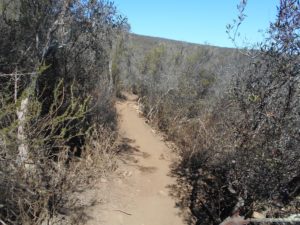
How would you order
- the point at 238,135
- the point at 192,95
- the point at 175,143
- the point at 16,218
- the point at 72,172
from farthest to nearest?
the point at 192,95 < the point at 175,143 < the point at 72,172 < the point at 238,135 < the point at 16,218

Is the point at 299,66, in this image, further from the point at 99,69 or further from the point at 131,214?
the point at 99,69

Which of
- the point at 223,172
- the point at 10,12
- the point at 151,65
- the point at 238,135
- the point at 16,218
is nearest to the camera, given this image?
the point at 16,218

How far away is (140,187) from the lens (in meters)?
7.53

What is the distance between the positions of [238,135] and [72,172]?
293 cm

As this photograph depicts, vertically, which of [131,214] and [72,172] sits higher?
[72,172]

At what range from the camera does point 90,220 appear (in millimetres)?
5816

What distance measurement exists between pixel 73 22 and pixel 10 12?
1.83m

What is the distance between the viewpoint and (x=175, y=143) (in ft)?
33.2

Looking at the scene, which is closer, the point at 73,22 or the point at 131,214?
the point at 131,214

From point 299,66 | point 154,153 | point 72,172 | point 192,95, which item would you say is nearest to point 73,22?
point 72,172

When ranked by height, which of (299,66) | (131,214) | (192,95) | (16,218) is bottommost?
(131,214)

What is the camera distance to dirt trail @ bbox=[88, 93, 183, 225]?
20.8 ft

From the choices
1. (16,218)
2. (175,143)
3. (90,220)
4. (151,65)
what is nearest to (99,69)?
Result: (175,143)

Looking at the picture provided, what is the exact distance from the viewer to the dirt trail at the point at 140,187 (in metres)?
6.33
